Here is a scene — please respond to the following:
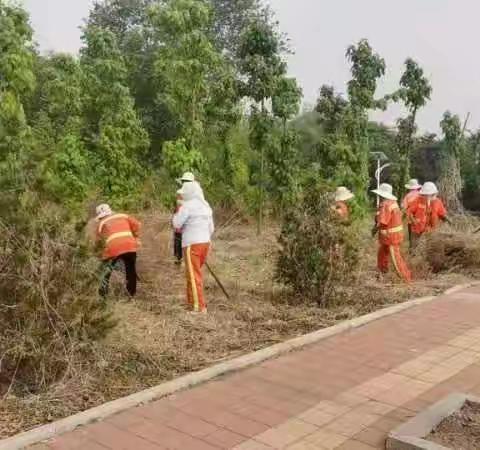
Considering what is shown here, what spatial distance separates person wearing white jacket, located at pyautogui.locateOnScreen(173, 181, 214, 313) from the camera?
293 inches

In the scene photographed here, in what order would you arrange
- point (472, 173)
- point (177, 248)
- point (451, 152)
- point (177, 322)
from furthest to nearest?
point (472, 173) < point (451, 152) < point (177, 248) < point (177, 322)

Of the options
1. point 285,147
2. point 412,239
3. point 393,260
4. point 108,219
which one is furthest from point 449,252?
point 108,219

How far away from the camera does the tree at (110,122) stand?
55.1 feet

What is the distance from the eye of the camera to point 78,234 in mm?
5402

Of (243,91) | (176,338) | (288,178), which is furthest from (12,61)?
(176,338)

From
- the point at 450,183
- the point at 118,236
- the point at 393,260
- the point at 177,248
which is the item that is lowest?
the point at 393,260

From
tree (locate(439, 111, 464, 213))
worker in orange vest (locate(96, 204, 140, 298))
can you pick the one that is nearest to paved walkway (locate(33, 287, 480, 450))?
worker in orange vest (locate(96, 204, 140, 298))

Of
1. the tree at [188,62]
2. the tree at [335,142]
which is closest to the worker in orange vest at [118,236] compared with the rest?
the tree at [188,62]

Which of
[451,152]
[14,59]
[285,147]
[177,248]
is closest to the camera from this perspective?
[177,248]

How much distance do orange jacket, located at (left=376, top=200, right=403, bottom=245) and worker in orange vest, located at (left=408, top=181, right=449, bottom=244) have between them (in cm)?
163

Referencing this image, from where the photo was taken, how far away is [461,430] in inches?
162

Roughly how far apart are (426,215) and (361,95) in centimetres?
555

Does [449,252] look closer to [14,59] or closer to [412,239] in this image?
[412,239]

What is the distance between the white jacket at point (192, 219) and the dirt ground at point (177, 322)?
0.81 metres
